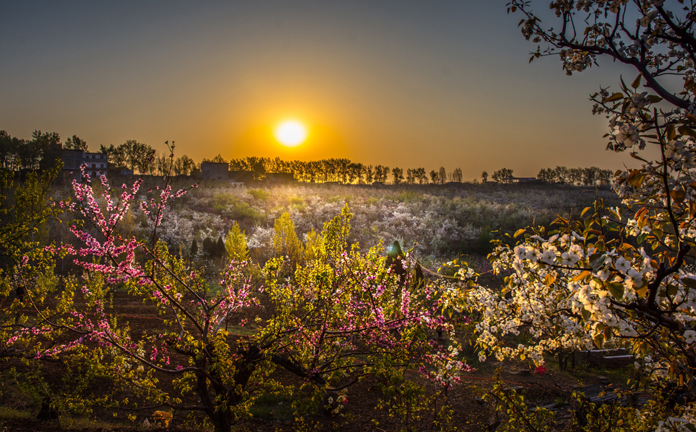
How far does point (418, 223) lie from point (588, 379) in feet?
70.5

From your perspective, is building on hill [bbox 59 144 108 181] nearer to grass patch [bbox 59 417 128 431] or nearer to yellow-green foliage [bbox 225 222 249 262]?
yellow-green foliage [bbox 225 222 249 262]

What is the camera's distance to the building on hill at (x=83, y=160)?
41406 mm

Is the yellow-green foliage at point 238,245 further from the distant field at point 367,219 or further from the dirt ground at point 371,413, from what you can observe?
the dirt ground at point 371,413

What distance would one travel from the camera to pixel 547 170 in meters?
60.4

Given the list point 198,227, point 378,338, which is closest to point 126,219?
point 198,227

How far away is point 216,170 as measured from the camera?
53.0 metres

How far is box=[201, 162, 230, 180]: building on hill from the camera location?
5275cm

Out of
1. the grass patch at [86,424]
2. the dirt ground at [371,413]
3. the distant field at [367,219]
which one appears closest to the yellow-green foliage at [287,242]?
the distant field at [367,219]

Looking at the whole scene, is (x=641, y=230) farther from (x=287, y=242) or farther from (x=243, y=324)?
(x=287, y=242)

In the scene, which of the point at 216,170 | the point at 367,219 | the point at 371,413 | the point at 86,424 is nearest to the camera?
the point at 86,424

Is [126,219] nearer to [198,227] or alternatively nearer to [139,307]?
[198,227]

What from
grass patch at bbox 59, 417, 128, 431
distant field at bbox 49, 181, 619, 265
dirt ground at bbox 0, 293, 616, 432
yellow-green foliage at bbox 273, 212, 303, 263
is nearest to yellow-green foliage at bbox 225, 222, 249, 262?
yellow-green foliage at bbox 273, 212, 303, 263

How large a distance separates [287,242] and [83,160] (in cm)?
4234

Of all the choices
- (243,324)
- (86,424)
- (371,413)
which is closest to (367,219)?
(371,413)
